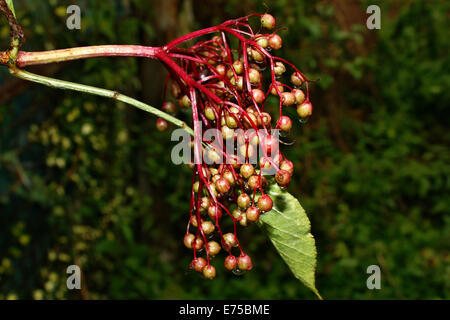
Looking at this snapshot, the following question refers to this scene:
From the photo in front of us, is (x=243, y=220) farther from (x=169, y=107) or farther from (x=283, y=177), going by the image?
(x=169, y=107)

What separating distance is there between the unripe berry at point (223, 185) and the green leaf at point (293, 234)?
109mm

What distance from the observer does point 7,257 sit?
1.72 metres

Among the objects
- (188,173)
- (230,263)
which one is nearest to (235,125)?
(230,263)

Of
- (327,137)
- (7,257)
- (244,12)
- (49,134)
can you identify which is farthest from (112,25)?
(327,137)

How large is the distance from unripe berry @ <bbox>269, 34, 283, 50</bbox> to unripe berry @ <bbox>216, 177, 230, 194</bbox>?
202mm

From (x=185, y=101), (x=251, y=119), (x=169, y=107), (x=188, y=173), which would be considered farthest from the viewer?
(x=188, y=173)

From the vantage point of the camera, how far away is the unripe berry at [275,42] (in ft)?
1.95

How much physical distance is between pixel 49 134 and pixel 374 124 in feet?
7.72

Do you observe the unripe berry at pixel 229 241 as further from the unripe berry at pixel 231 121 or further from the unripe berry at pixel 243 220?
the unripe berry at pixel 231 121

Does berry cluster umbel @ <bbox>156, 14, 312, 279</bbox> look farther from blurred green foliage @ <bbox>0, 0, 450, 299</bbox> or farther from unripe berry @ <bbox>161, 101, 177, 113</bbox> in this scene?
blurred green foliage @ <bbox>0, 0, 450, 299</bbox>

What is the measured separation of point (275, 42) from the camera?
60cm

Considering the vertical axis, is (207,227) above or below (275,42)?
below

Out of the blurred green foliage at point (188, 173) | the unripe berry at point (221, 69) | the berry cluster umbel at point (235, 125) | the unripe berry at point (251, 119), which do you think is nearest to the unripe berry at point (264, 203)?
the berry cluster umbel at point (235, 125)

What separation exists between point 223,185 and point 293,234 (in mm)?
151
